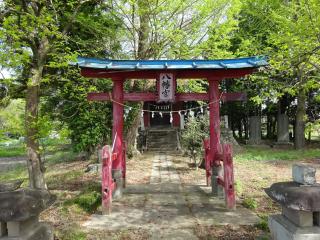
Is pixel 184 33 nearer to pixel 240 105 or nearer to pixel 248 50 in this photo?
pixel 248 50

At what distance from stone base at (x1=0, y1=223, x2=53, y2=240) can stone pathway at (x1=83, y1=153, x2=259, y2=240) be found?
156cm

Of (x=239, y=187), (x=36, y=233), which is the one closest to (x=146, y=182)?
(x=239, y=187)

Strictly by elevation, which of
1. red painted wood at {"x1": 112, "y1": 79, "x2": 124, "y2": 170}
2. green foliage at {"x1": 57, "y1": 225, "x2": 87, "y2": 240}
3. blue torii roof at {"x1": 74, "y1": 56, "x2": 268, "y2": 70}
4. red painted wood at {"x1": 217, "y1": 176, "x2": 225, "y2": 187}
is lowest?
green foliage at {"x1": 57, "y1": 225, "x2": 87, "y2": 240}

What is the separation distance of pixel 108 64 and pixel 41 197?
461 centimetres

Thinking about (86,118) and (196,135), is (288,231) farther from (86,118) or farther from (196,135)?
(86,118)

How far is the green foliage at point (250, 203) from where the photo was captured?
7.57 m

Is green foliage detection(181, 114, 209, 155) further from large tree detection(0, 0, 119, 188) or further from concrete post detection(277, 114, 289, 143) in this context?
concrete post detection(277, 114, 289, 143)

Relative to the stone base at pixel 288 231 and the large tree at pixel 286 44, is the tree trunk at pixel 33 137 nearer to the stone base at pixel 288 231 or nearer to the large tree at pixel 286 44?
the stone base at pixel 288 231

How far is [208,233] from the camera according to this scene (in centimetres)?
585

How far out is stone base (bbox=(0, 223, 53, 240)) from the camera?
4171 millimetres

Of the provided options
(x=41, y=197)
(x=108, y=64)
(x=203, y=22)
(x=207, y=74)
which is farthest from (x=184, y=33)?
(x=41, y=197)

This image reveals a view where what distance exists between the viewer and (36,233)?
452 cm

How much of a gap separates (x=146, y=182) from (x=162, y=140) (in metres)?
11.6

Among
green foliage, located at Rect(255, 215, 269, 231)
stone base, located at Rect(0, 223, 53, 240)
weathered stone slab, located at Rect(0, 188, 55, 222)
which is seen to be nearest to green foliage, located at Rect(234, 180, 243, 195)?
green foliage, located at Rect(255, 215, 269, 231)
